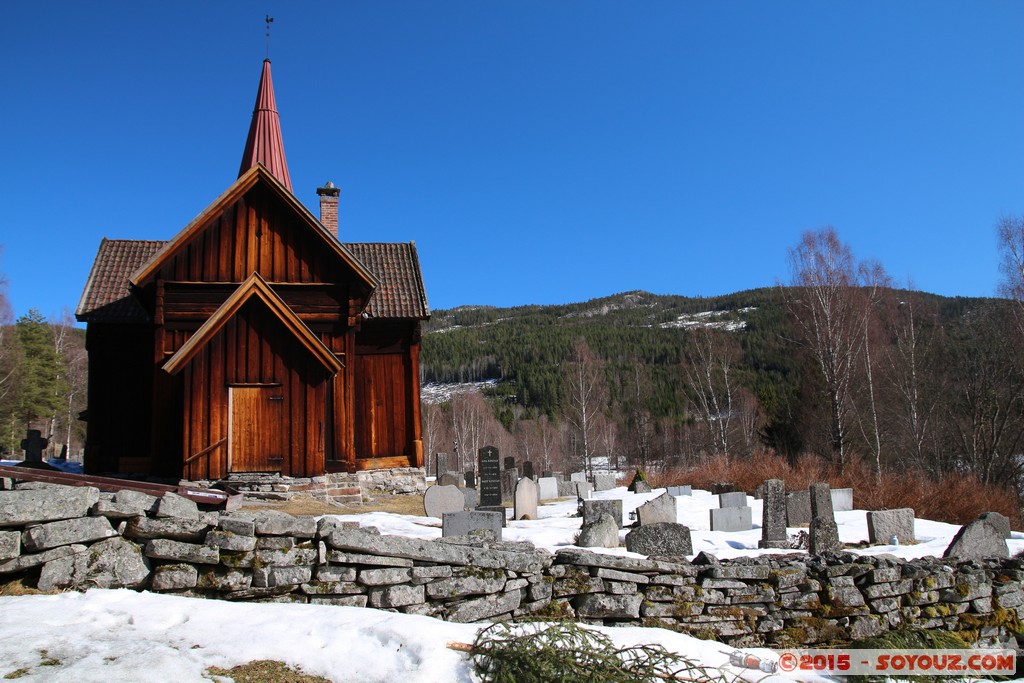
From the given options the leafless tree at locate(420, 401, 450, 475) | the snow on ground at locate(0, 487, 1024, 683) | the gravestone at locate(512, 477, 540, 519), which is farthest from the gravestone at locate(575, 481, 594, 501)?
the leafless tree at locate(420, 401, 450, 475)

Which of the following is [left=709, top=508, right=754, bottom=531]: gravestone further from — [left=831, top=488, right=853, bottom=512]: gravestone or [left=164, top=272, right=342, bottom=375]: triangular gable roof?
[left=164, top=272, right=342, bottom=375]: triangular gable roof

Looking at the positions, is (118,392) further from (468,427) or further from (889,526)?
(468,427)

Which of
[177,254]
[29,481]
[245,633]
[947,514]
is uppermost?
[177,254]

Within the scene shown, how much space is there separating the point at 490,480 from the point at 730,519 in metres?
5.05

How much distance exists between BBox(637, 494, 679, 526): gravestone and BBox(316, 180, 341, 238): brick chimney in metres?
13.4

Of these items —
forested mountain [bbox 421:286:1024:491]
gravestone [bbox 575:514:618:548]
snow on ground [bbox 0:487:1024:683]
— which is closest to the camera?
snow on ground [bbox 0:487:1024:683]

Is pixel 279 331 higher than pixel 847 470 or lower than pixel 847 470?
higher

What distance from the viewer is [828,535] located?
411 inches

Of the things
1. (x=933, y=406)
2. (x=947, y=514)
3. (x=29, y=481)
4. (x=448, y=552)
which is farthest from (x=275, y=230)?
(x=933, y=406)

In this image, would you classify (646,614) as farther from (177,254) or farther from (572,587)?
(177,254)

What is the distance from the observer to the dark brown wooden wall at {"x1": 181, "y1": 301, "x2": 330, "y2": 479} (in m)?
14.8

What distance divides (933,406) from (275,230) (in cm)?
2774

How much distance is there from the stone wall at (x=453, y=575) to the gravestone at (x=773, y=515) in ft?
12.9

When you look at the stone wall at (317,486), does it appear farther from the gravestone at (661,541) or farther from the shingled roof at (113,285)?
the gravestone at (661,541)
